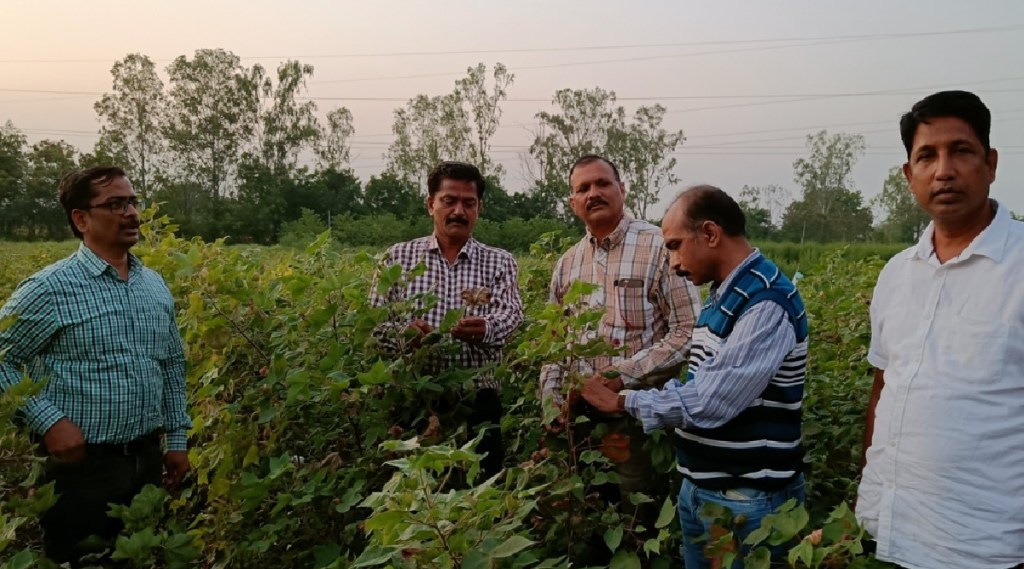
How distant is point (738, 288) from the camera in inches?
68.5

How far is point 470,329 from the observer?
8.14 ft

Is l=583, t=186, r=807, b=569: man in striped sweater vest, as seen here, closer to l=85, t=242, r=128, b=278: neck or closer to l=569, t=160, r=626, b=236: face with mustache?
l=569, t=160, r=626, b=236: face with mustache

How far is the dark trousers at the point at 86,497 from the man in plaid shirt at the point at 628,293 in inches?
60.0

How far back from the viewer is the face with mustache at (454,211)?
287 centimetres

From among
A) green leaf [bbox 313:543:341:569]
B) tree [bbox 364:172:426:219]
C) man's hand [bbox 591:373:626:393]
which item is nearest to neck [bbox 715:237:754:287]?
man's hand [bbox 591:373:626:393]

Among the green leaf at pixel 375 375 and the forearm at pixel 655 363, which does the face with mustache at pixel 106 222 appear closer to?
the green leaf at pixel 375 375

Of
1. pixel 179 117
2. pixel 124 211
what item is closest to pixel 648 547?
pixel 124 211

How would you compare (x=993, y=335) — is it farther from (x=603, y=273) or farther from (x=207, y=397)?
(x=207, y=397)

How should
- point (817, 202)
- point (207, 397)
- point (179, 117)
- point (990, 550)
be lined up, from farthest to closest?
point (817, 202) < point (179, 117) < point (207, 397) < point (990, 550)

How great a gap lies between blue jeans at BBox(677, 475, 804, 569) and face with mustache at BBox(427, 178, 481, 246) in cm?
140

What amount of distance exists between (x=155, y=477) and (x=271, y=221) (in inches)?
1570

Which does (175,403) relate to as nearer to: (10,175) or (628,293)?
(628,293)

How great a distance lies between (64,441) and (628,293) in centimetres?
188

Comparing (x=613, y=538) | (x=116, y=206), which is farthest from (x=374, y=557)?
(x=116, y=206)
